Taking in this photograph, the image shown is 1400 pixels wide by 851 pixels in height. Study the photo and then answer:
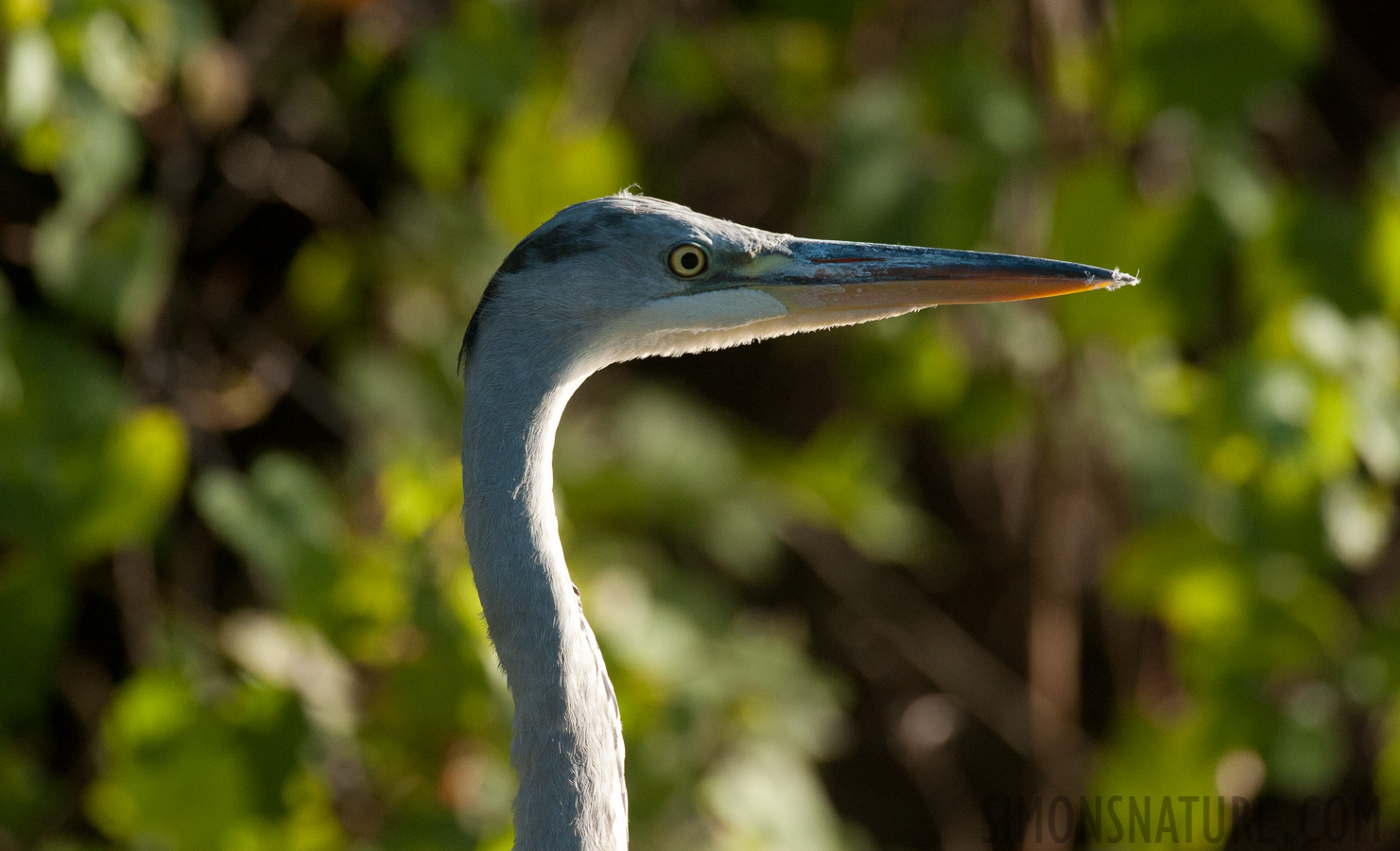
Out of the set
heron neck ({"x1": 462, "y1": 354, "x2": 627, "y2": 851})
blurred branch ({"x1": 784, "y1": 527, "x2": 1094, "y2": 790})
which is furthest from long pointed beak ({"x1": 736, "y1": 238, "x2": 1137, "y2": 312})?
blurred branch ({"x1": 784, "y1": 527, "x2": 1094, "y2": 790})

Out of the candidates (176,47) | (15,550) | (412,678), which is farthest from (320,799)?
(176,47)

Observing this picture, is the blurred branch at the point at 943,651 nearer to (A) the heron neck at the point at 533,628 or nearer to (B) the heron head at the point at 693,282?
(B) the heron head at the point at 693,282

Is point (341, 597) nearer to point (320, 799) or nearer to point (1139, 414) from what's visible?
point (320, 799)

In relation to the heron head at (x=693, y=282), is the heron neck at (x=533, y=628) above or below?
below

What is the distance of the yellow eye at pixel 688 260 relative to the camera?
1416 millimetres

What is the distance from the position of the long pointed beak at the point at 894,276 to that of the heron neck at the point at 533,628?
344 millimetres

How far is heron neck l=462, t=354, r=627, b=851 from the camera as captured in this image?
1.31 metres

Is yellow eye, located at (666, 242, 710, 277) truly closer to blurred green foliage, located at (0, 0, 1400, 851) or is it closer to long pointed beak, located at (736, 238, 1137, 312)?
long pointed beak, located at (736, 238, 1137, 312)

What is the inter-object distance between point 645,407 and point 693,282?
4.31ft

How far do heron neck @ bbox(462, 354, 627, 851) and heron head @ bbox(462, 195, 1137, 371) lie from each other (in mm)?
88

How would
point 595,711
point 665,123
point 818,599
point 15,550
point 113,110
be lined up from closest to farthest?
point 595,711 → point 113,110 → point 15,550 → point 665,123 → point 818,599

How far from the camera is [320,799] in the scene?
212 centimetres

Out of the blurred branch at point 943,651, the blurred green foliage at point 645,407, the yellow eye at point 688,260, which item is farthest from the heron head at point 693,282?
the blurred branch at point 943,651

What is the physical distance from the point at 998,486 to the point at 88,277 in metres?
2.40
